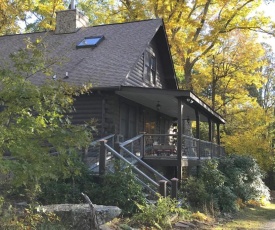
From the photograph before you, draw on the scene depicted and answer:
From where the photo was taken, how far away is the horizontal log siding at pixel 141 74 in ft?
53.5

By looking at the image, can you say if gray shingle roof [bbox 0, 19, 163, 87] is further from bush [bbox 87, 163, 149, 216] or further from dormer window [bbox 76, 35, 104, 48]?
bush [bbox 87, 163, 149, 216]

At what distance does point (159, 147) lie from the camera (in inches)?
593

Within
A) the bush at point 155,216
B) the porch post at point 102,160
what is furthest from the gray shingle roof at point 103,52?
the bush at point 155,216

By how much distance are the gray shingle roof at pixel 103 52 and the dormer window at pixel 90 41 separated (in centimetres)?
20

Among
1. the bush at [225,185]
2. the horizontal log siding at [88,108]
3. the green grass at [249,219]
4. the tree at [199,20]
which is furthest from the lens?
the tree at [199,20]

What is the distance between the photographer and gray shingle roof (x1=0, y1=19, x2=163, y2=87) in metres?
15.1

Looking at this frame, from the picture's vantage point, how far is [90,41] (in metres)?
18.2

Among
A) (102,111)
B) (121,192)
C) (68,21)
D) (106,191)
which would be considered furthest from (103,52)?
(121,192)

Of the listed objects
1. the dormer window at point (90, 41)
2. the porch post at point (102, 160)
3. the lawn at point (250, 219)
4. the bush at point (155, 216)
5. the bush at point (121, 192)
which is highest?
the dormer window at point (90, 41)

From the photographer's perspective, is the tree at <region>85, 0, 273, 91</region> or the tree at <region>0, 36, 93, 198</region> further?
the tree at <region>85, 0, 273, 91</region>

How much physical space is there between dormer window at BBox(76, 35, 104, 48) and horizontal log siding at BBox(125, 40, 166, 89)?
7.45ft

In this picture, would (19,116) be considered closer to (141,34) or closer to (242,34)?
(141,34)

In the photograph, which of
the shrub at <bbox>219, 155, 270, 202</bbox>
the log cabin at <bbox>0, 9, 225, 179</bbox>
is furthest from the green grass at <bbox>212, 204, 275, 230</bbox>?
the log cabin at <bbox>0, 9, 225, 179</bbox>

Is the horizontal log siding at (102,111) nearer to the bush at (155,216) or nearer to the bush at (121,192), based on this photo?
the bush at (121,192)
